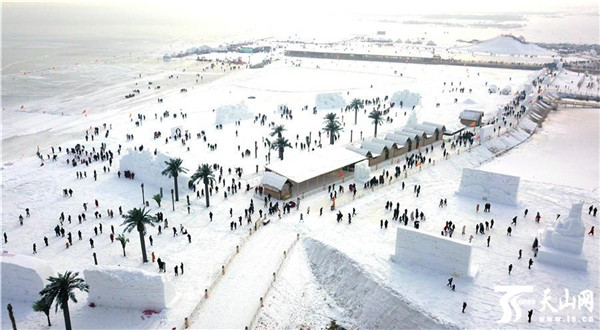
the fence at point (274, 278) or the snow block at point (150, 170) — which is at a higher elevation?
the snow block at point (150, 170)

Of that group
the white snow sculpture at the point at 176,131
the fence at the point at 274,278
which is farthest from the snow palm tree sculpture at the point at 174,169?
the white snow sculpture at the point at 176,131

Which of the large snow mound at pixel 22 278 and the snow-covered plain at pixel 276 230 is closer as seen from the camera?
the snow-covered plain at pixel 276 230

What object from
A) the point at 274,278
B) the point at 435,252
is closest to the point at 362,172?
the point at 435,252

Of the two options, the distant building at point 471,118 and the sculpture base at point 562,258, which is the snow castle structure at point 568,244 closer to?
the sculpture base at point 562,258

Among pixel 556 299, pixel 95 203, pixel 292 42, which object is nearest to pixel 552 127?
pixel 556 299

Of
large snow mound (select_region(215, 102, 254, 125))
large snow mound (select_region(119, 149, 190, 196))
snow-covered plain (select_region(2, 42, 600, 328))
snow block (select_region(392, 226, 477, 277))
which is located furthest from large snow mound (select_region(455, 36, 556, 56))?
snow block (select_region(392, 226, 477, 277))

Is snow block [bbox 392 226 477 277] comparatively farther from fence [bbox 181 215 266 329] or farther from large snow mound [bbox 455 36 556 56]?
large snow mound [bbox 455 36 556 56]
